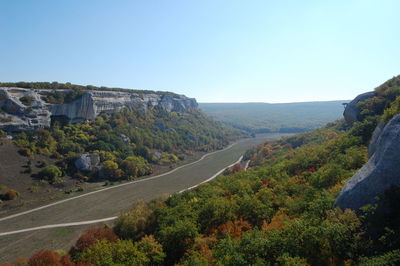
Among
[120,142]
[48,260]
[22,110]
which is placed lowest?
[48,260]

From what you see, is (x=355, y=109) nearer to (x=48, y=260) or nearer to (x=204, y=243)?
(x=204, y=243)

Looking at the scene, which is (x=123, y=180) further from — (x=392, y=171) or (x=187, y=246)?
(x=392, y=171)

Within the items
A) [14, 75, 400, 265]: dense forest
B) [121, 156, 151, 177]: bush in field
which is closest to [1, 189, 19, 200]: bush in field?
[121, 156, 151, 177]: bush in field

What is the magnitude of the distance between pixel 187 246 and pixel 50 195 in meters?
38.0

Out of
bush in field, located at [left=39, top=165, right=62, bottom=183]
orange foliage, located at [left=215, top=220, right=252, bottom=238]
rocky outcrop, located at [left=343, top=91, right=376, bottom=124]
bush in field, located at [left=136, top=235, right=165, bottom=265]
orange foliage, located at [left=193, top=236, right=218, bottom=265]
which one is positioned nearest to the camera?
orange foliage, located at [left=193, top=236, right=218, bottom=265]

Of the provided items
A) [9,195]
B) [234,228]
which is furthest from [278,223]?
[9,195]

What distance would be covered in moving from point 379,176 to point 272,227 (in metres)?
6.76

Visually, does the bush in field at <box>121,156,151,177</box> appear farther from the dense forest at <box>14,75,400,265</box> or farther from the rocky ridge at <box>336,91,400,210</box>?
the rocky ridge at <box>336,91,400,210</box>

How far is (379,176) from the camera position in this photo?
42.9ft

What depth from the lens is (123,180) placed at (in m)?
56.8

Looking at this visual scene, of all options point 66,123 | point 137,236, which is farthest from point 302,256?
point 66,123

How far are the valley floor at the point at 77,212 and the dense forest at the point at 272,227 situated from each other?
10.2 metres

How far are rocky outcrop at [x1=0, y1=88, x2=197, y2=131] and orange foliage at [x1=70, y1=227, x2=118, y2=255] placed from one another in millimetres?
44119

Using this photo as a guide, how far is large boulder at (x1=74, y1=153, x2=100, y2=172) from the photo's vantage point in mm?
54969
